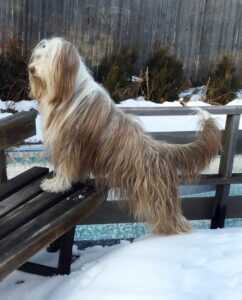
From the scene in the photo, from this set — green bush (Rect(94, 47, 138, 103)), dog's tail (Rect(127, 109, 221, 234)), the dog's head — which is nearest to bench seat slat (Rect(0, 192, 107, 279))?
dog's tail (Rect(127, 109, 221, 234))

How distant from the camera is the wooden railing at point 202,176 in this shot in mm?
3549

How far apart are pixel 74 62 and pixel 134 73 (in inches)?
271

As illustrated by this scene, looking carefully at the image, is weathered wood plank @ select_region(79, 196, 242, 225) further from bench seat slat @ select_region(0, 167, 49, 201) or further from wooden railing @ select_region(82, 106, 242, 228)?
bench seat slat @ select_region(0, 167, 49, 201)

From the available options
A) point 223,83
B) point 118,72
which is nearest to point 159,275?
point 118,72

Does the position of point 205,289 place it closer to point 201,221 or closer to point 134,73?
point 201,221

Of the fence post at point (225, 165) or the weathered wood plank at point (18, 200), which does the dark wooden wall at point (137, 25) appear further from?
the weathered wood plank at point (18, 200)

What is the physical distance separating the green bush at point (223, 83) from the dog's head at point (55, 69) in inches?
256

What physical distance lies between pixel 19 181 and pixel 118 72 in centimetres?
549

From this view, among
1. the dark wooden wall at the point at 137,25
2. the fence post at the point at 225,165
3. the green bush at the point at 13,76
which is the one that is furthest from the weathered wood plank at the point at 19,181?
the dark wooden wall at the point at 137,25

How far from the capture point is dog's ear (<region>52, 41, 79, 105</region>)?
9.71ft

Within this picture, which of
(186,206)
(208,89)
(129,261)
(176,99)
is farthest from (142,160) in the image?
(208,89)

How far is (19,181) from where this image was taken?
3.43 meters

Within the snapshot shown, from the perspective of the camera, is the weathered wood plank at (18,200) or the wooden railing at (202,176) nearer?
the weathered wood plank at (18,200)

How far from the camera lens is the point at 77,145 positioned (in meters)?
3.11
